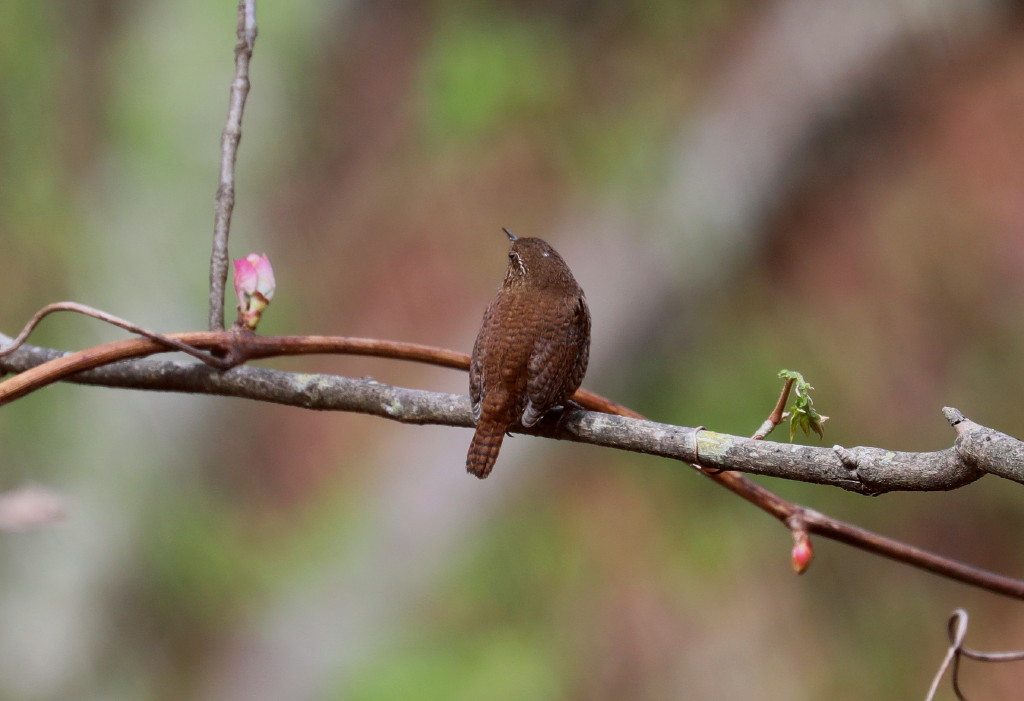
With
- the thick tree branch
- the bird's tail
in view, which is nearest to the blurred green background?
the bird's tail

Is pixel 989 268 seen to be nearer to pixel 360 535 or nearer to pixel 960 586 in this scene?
pixel 960 586

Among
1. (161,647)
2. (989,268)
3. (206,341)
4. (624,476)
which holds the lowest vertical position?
(161,647)

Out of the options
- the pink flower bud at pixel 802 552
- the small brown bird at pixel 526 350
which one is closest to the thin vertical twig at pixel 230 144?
the small brown bird at pixel 526 350

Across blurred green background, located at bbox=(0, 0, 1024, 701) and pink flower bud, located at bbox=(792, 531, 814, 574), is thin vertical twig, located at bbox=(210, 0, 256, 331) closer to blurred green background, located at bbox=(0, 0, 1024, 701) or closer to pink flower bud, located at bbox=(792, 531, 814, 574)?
pink flower bud, located at bbox=(792, 531, 814, 574)

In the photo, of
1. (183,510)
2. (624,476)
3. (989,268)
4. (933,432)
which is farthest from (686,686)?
(183,510)

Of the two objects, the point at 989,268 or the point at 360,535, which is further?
the point at 360,535

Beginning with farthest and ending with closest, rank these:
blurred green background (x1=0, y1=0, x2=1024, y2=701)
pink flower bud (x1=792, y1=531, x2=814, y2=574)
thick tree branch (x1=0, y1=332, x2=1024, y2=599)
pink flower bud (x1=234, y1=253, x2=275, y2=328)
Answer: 1. blurred green background (x1=0, y1=0, x2=1024, y2=701)
2. pink flower bud (x1=234, y1=253, x2=275, y2=328)
3. pink flower bud (x1=792, y1=531, x2=814, y2=574)
4. thick tree branch (x1=0, y1=332, x2=1024, y2=599)

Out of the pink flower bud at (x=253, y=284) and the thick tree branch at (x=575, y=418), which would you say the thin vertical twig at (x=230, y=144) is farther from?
the thick tree branch at (x=575, y=418)
